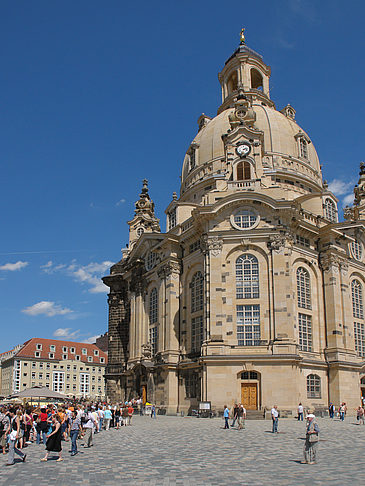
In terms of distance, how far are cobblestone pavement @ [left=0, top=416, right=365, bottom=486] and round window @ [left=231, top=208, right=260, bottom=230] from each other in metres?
23.1

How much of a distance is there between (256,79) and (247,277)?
4438 cm

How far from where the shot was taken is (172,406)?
156 feet

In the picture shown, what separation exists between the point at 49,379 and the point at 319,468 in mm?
82293

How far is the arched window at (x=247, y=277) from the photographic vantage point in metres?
44.3

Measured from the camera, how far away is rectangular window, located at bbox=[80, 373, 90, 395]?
313 feet

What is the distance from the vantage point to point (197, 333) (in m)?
47.8

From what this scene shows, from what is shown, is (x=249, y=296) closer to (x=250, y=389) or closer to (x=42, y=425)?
(x=250, y=389)

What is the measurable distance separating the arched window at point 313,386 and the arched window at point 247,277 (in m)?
8.69

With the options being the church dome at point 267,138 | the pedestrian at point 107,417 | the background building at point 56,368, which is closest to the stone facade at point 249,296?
the church dome at point 267,138

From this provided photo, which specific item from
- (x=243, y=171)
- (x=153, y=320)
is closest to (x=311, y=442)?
(x=243, y=171)

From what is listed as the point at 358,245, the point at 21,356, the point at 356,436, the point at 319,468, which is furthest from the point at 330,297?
the point at 21,356

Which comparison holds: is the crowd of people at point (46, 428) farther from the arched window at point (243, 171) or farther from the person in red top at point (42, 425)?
the arched window at point (243, 171)

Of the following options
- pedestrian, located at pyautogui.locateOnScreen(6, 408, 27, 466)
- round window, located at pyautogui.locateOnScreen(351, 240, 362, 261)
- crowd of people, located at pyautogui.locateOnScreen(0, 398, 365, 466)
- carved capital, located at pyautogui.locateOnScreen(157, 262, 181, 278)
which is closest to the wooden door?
crowd of people, located at pyautogui.locateOnScreen(0, 398, 365, 466)

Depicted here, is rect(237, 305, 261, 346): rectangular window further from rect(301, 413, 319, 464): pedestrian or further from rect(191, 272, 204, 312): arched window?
rect(301, 413, 319, 464): pedestrian
